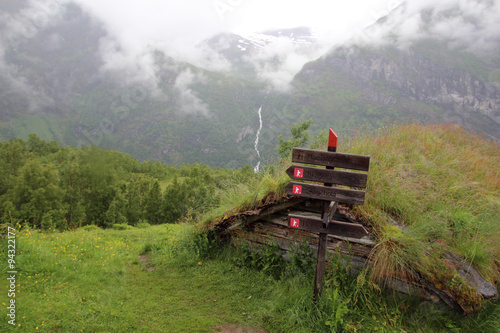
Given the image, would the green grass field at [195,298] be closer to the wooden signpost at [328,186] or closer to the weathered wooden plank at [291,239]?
the weathered wooden plank at [291,239]

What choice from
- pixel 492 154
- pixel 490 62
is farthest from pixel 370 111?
pixel 492 154

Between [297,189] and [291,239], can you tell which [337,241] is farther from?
[297,189]

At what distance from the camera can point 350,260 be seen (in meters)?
5.83

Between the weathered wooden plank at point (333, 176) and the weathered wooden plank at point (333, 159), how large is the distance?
0.42ft

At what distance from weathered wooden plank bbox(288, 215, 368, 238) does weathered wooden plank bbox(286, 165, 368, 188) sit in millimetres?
783

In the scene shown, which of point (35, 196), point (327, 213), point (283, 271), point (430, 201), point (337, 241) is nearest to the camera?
point (327, 213)

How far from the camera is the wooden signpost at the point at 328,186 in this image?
494cm

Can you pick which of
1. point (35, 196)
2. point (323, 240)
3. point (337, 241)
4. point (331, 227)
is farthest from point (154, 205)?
point (331, 227)

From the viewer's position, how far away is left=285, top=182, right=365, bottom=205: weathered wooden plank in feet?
16.1

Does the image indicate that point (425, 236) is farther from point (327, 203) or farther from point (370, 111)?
point (370, 111)

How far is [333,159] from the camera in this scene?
504cm

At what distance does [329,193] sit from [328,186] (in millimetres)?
143

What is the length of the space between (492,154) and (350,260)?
8.06 m

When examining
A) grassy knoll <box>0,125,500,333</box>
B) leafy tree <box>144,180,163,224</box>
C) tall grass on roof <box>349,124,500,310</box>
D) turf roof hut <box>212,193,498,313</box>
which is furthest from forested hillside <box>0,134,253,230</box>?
tall grass on roof <box>349,124,500,310</box>
